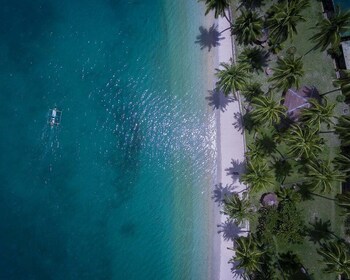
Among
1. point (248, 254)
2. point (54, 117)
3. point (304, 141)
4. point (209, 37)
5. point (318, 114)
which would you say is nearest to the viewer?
point (304, 141)

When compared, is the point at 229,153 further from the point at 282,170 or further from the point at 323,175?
the point at 323,175

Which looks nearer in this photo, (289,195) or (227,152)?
(289,195)

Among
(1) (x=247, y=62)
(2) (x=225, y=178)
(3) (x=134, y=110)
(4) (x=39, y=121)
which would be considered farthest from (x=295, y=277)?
(4) (x=39, y=121)

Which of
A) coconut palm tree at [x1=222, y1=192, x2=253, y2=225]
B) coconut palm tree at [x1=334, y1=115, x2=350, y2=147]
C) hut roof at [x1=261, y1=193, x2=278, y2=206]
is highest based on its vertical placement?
coconut palm tree at [x1=334, y1=115, x2=350, y2=147]

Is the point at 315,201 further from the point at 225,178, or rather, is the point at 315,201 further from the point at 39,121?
the point at 39,121

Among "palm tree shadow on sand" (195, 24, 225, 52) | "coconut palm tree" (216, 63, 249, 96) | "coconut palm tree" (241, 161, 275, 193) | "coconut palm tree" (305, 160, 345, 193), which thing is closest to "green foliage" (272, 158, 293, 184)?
"coconut palm tree" (241, 161, 275, 193)

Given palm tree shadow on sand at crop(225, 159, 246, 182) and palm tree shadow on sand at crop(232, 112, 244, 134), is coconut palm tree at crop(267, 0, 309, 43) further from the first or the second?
palm tree shadow on sand at crop(225, 159, 246, 182)

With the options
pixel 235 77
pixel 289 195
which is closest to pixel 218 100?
pixel 235 77
